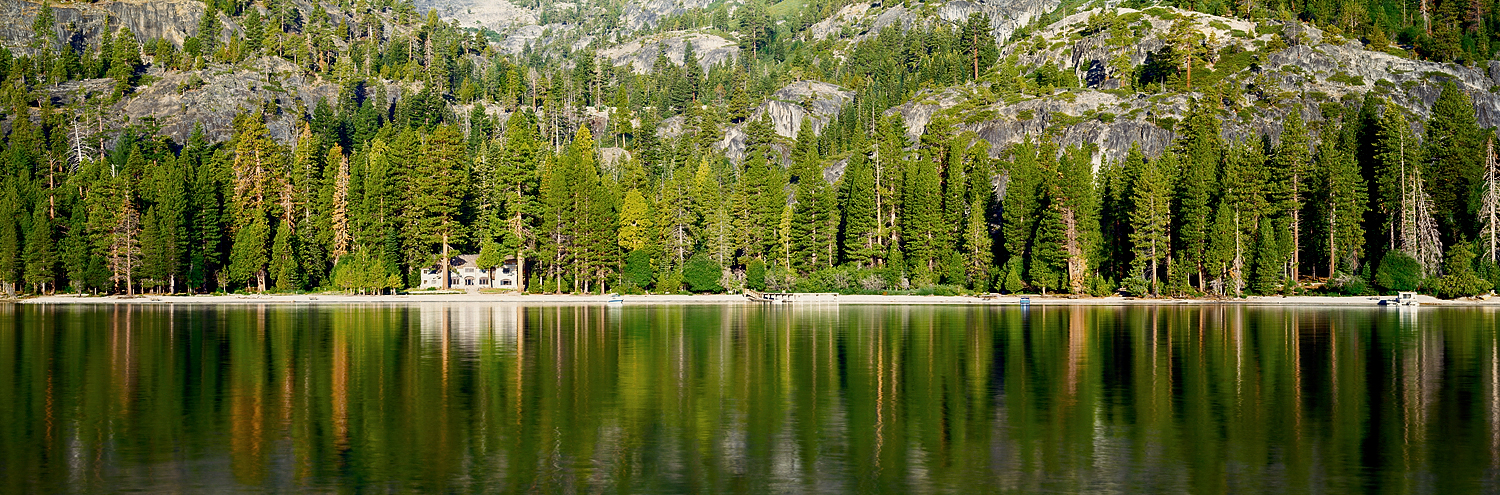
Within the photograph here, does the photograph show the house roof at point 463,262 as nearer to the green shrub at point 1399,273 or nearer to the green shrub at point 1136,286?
the green shrub at point 1136,286

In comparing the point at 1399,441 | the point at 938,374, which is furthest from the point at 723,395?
the point at 1399,441

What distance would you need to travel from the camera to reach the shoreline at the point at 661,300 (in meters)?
112

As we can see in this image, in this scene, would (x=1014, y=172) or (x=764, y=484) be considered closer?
(x=764, y=484)

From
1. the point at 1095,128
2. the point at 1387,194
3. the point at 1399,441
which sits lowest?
the point at 1399,441

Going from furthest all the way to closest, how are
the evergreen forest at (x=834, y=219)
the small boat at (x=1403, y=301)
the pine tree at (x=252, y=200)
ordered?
the pine tree at (x=252, y=200) < the evergreen forest at (x=834, y=219) < the small boat at (x=1403, y=301)

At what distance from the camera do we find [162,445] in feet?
98.9

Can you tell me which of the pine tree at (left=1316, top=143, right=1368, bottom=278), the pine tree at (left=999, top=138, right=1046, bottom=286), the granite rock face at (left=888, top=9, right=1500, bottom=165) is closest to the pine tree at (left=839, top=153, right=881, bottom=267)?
the pine tree at (left=999, top=138, right=1046, bottom=286)

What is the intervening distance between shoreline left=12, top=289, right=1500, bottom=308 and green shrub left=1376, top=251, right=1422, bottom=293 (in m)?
1.63

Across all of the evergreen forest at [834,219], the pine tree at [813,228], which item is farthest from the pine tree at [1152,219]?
the pine tree at [813,228]

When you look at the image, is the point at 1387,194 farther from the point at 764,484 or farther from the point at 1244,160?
the point at 764,484

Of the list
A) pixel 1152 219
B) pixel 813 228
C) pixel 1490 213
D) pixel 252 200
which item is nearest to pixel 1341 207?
pixel 1490 213

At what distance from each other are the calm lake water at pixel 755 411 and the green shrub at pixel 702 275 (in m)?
65.8

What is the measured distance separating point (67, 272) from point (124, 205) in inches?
427

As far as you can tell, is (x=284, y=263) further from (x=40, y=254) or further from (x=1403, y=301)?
Answer: (x=1403, y=301)
